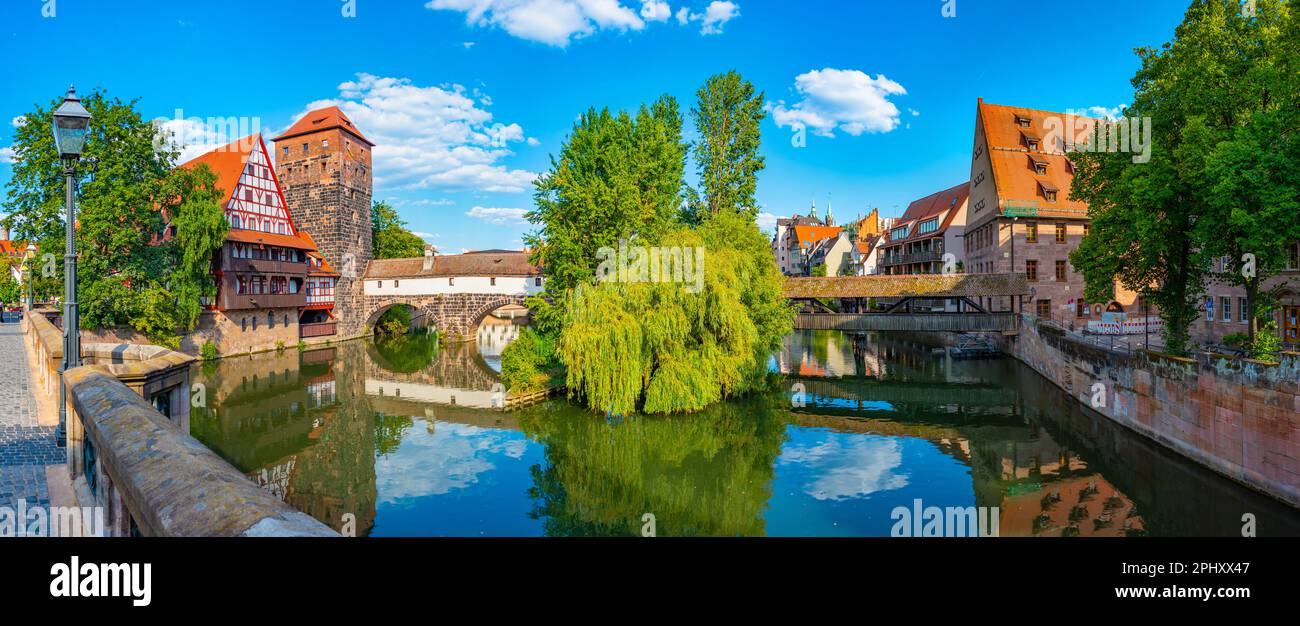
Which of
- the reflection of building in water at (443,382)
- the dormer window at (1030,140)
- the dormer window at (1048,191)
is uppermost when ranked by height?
the dormer window at (1030,140)

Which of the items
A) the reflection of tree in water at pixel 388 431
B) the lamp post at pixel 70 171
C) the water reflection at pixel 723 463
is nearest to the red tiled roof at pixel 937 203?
the water reflection at pixel 723 463

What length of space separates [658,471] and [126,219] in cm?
2944

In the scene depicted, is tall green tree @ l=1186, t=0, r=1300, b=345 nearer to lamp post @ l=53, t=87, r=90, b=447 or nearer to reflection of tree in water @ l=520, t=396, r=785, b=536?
reflection of tree in water @ l=520, t=396, r=785, b=536

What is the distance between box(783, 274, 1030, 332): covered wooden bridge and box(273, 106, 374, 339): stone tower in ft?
110

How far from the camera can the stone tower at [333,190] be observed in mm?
49094

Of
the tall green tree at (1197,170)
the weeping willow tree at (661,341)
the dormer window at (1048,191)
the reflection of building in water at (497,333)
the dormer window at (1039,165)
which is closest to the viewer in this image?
the tall green tree at (1197,170)

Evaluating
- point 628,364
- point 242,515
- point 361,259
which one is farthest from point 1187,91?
point 361,259

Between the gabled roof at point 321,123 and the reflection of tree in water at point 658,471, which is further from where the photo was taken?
the gabled roof at point 321,123

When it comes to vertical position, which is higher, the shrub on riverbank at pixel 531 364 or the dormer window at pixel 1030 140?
the dormer window at pixel 1030 140

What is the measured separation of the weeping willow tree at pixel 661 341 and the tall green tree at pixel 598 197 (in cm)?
313

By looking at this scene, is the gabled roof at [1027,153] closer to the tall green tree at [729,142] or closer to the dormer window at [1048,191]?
the dormer window at [1048,191]

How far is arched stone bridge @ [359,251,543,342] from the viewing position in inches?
1935
